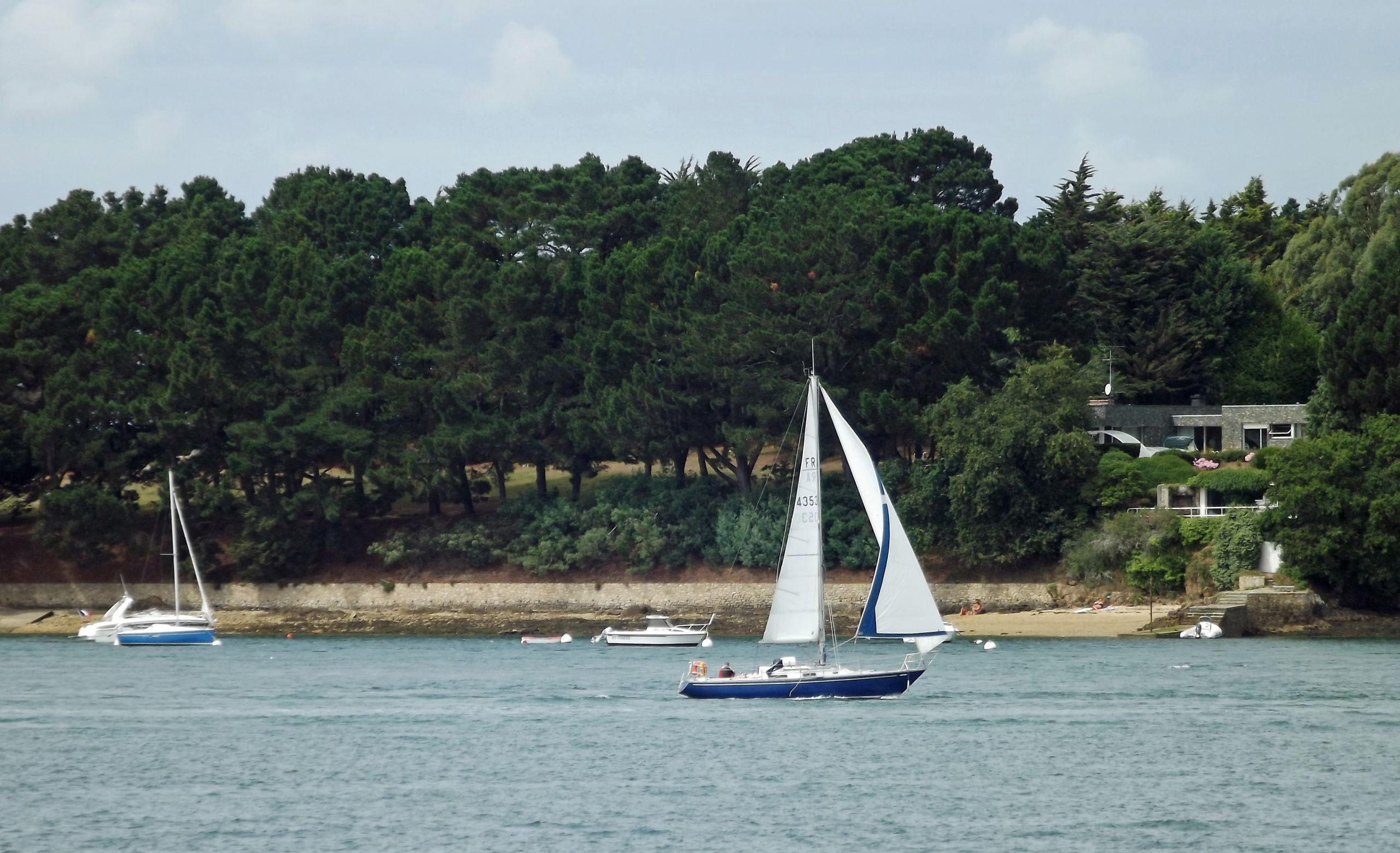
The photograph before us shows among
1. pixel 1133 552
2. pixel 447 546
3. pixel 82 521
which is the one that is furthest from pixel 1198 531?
pixel 82 521

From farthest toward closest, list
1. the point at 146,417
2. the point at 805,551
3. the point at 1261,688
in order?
the point at 146,417, the point at 1261,688, the point at 805,551

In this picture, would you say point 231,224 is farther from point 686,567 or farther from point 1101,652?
point 1101,652

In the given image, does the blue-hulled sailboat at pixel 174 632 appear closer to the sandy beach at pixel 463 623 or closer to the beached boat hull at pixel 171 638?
the beached boat hull at pixel 171 638

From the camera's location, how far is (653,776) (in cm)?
4056

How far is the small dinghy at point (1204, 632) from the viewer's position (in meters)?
68.3

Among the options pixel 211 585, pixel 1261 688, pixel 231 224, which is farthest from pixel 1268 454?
Answer: pixel 231 224

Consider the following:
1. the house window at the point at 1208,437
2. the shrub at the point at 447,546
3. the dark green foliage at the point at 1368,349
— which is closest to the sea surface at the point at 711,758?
the dark green foliage at the point at 1368,349

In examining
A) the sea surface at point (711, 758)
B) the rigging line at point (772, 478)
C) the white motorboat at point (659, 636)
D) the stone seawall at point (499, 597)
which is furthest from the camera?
the rigging line at point (772, 478)

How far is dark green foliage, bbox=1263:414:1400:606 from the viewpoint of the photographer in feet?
224

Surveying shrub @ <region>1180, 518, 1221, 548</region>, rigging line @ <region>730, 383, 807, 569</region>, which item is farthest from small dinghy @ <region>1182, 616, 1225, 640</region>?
rigging line @ <region>730, 383, 807, 569</region>

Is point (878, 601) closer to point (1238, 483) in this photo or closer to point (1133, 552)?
point (1133, 552)

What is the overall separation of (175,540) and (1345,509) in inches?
2057

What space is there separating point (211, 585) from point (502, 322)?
19924 millimetres

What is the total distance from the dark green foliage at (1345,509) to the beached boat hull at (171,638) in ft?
146
